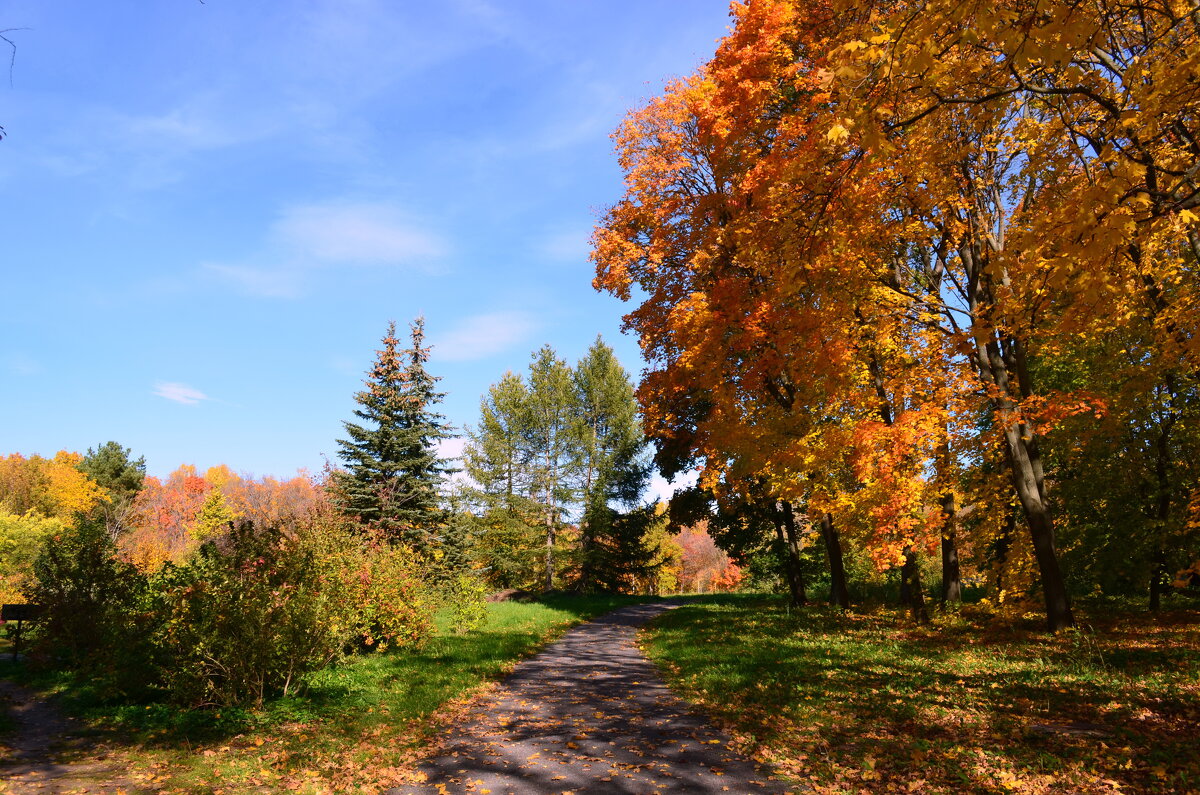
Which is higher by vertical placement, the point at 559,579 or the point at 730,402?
the point at 730,402

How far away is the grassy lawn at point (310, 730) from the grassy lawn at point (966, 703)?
3.63 metres

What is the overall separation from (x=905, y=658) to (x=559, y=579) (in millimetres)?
31260

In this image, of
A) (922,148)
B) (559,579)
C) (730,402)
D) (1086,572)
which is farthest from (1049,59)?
(559,579)

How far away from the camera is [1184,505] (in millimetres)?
14883

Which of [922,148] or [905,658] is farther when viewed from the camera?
[905,658]

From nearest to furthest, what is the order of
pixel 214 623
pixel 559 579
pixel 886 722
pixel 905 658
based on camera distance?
pixel 886 722, pixel 214 623, pixel 905 658, pixel 559 579

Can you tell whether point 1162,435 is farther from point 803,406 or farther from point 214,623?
point 214,623

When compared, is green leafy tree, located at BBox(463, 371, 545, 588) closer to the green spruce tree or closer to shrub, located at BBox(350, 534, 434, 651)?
shrub, located at BBox(350, 534, 434, 651)

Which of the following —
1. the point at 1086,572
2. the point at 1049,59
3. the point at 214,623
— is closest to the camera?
the point at 1049,59

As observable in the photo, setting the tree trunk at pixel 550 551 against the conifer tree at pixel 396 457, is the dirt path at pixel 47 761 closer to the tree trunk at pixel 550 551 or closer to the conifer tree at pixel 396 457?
the conifer tree at pixel 396 457

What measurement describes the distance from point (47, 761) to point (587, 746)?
5722mm

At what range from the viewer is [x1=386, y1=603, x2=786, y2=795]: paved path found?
18.4ft

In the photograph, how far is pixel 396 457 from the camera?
2547cm

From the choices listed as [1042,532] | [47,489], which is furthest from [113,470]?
[1042,532]
